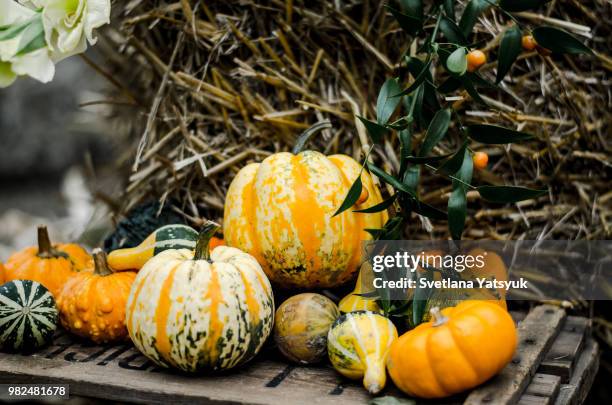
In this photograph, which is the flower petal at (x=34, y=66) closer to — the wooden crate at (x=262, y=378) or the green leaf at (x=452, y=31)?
the wooden crate at (x=262, y=378)

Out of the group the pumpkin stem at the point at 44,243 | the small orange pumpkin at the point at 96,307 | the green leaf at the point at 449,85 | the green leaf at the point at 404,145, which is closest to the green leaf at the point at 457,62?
the green leaf at the point at 449,85

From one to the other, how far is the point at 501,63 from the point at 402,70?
54 cm

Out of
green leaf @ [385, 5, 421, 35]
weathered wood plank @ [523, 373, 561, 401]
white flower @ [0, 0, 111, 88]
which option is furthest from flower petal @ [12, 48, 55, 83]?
weathered wood plank @ [523, 373, 561, 401]

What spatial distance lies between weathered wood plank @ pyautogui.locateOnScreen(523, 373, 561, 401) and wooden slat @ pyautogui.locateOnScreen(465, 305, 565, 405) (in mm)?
16

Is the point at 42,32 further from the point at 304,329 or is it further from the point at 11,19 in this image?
the point at 304,329

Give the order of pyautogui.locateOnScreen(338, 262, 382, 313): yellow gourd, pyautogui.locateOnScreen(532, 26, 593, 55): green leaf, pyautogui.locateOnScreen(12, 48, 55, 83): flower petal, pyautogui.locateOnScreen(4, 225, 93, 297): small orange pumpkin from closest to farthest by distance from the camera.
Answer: pyautogui.locateOnScreen(12, 48, 55, 83): flower petal < pyautogui.locateOnScreen(532, 26, 593, 55): green leaf < pyautogui.locateOnScreen(338, 262, 382, 313): yellow gourd < pyautogui.locateOnScreen(4, 225, 93, 297): small orange pumpkin

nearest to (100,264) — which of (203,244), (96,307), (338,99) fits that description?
(96,307)

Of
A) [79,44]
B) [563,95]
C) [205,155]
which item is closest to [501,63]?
[563,95]

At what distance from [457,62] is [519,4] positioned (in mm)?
166

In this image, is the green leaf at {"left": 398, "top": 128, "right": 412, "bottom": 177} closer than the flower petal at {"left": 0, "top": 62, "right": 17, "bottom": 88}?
No

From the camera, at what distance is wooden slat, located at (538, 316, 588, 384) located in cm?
143

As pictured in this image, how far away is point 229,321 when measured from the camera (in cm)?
A: 130

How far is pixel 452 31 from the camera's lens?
133 cm

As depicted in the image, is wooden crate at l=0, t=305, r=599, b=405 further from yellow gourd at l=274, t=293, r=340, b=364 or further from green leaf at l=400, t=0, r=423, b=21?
green leaf at l=400, t=0, r=423, b=21
